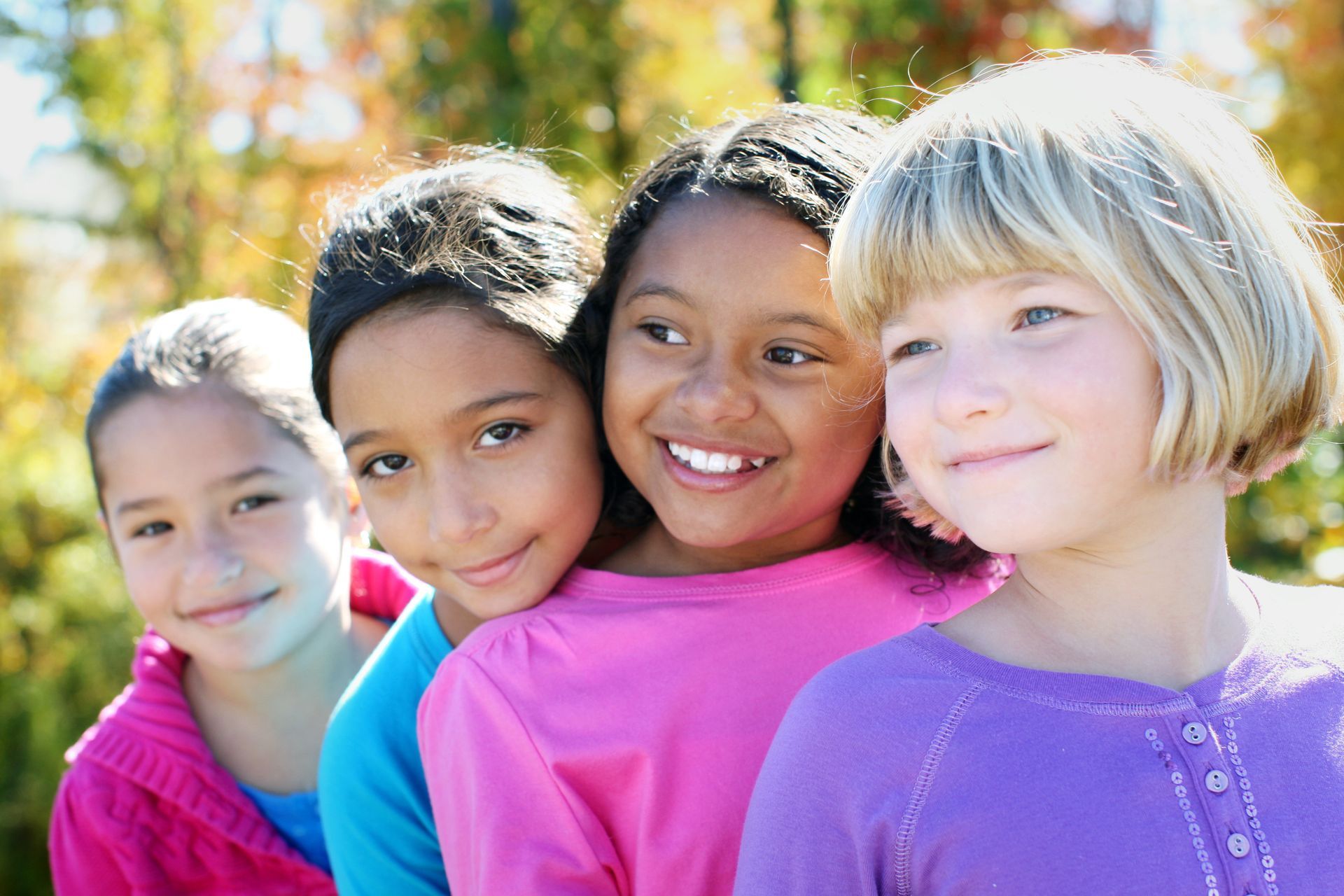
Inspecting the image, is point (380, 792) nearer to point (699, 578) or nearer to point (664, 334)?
point (699, 578)

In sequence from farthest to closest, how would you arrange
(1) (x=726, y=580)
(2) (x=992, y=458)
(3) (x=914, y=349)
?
(1) (x=726, y=580)
(3) (x=914, y=349)
(2) (x=992, y=458)

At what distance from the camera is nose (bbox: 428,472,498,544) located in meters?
1.87

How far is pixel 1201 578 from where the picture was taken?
148cm

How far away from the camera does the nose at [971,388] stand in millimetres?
1318

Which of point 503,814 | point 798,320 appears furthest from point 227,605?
point 798,320

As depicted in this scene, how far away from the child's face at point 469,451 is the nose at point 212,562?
683 mm

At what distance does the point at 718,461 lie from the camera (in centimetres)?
181

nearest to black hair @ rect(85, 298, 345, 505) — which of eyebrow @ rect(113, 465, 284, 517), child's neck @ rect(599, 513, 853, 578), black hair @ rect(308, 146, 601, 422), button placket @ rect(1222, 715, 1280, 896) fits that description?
eyebrow @ rect(113, 465, 284, 517)

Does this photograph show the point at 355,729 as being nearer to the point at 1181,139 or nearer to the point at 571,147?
the point at 1181,139

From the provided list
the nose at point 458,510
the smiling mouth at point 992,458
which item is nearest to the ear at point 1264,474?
the smiling mouth at point 992,458

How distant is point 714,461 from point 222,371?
1373 mm

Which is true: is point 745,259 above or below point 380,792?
above

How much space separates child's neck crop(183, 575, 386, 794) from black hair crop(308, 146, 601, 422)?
813mm

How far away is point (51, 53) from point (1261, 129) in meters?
8.92
